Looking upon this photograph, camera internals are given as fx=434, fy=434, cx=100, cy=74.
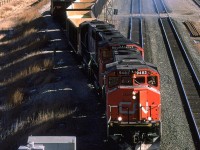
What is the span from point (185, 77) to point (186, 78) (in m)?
0.17

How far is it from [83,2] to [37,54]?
427 inches

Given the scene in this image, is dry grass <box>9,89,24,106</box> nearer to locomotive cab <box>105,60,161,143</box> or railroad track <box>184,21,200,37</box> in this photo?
locomotive cab <box>105,60,161,143</box>

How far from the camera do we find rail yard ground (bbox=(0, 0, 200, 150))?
1791 cm

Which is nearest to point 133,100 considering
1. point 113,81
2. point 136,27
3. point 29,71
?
point 113,81

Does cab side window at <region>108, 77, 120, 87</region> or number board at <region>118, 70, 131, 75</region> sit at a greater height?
number board at <region>118, 70, 131, 75</region>

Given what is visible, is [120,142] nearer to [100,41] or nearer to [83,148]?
[83,148]

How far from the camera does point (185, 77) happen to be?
24578 mm

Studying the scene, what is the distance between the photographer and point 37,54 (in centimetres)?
3250

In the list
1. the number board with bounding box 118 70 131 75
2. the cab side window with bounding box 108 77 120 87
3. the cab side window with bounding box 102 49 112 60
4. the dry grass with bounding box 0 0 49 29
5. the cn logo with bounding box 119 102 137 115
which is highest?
the dry grass with bounding box 0 0 49 29

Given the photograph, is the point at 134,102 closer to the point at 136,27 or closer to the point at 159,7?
the point at 136,27

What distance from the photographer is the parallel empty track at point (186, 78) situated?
62.3 feet

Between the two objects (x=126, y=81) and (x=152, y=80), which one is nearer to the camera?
(x=126, y=81)

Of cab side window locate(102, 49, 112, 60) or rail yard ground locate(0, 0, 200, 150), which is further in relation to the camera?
cab side window locate(102, 49, 112, 60)

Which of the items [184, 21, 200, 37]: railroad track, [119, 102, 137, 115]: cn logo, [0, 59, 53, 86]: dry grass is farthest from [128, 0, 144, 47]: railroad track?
[119, 102, 137, 115]: cn logo
